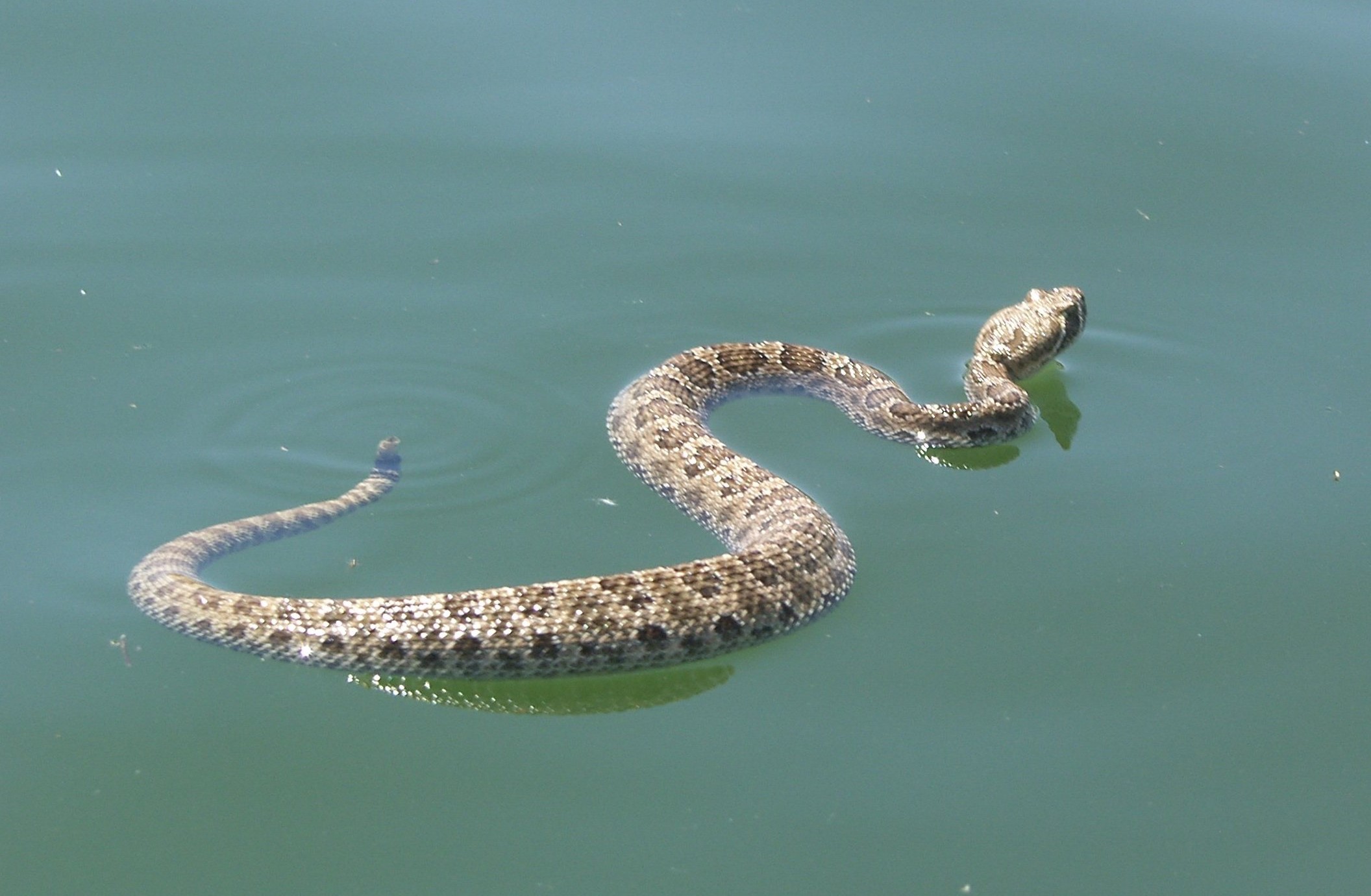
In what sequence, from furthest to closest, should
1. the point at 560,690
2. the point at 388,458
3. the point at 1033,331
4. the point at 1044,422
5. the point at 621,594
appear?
1. the point at 1033,331
2. the point at 1044,422
3. the point at 388,458
4. the point at 621,594
5. the point at 560,690

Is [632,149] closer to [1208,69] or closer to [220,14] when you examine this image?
[220,14]

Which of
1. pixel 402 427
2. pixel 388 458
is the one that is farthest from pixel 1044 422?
pixel 388 458

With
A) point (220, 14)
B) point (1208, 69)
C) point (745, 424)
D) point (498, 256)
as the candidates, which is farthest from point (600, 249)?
point (1208, 69)

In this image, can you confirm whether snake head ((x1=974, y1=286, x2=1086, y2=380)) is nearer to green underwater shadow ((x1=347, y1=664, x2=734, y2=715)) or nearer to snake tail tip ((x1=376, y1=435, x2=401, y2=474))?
green underwater shadow ((x1=347, y1=664, x2=734, y2=715))

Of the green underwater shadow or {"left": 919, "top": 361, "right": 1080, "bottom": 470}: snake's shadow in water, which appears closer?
the green underwater shadow

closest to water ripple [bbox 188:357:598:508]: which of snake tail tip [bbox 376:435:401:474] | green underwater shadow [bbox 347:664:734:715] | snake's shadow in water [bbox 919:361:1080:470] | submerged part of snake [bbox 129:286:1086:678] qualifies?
snake tail tip [bbox 376:435:401:474]

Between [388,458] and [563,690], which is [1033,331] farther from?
[563,690]

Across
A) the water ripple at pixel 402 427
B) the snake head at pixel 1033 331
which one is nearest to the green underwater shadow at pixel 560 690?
the water ripple at pixel 402 427
